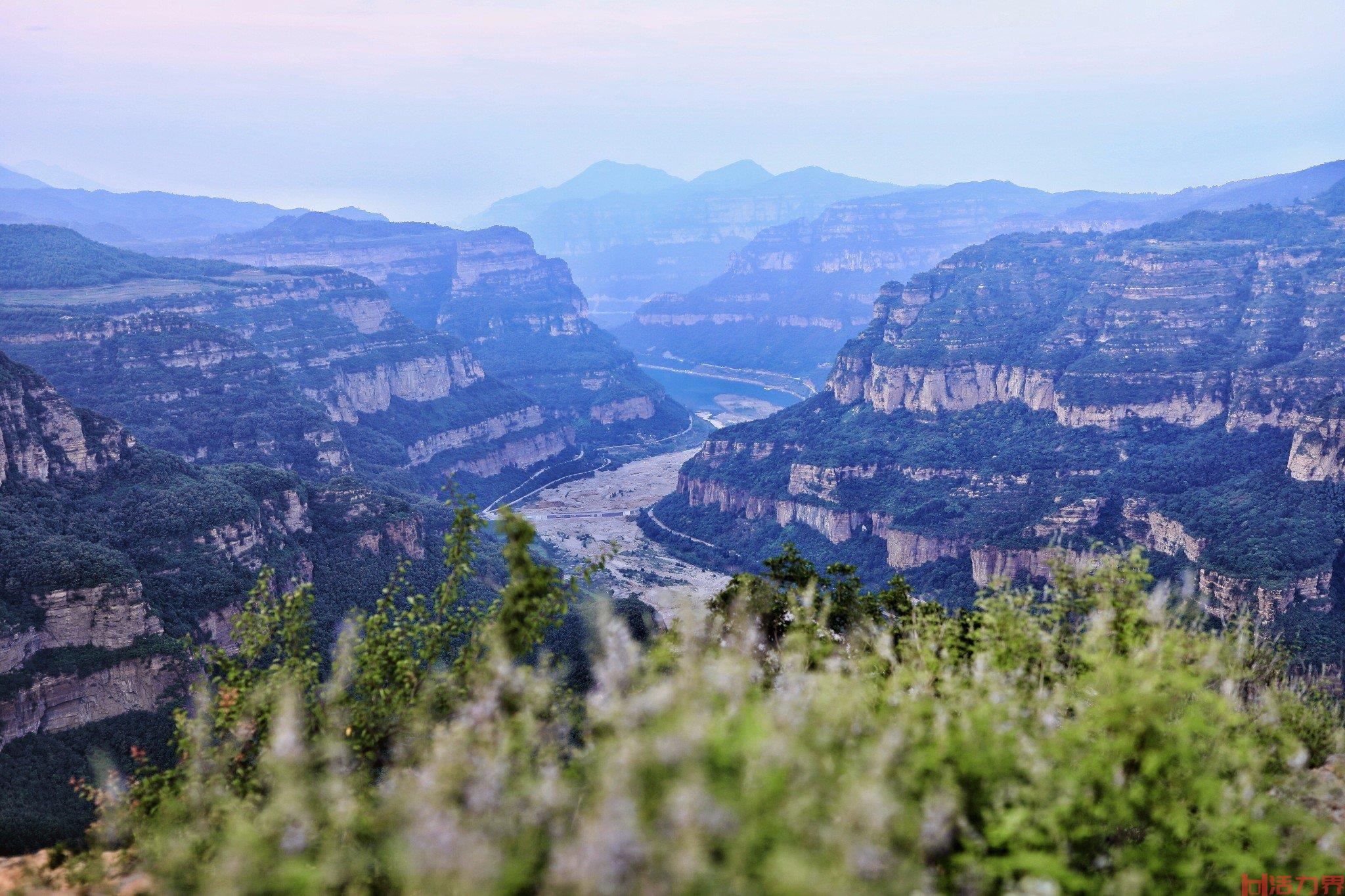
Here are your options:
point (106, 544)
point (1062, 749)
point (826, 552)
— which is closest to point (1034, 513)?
point (826, 552)

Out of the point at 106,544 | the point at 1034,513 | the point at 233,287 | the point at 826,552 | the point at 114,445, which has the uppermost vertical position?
the point at 233,287

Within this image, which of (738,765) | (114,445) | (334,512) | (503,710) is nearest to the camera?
(738,765)

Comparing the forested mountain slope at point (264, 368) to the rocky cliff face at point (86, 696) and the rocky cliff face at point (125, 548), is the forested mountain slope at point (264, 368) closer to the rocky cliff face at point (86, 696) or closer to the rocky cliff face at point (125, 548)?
the rocky cliff face at point (125, 548)

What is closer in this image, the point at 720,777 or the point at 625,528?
the point at 720,777

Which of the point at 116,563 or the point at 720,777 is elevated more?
the point at 720,777

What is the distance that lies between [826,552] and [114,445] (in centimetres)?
7097

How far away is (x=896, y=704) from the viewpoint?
575 inches

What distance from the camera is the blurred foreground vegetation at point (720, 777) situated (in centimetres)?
949

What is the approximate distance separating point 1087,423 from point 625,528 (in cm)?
6155

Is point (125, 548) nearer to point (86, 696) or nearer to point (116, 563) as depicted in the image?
point (116, 563)

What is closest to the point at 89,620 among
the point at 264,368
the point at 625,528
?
the point at 625,528

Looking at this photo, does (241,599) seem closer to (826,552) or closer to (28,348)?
(826,552)

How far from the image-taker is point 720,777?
10.3 meters

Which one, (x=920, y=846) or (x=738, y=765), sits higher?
(x=738, y=765)
